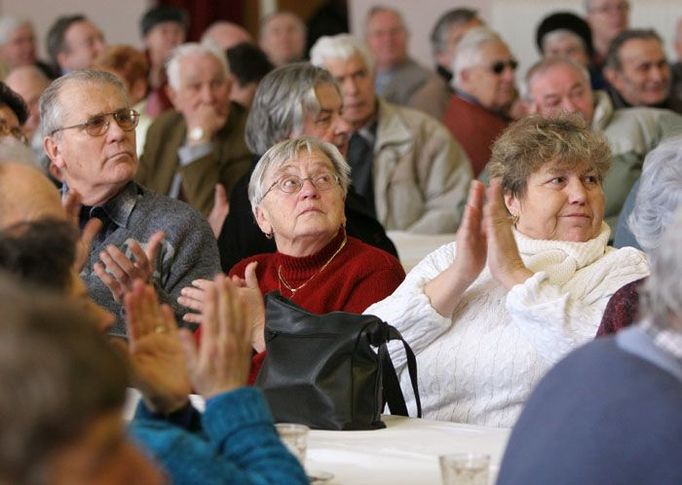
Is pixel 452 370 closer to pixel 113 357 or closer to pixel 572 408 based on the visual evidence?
pixel 572 408

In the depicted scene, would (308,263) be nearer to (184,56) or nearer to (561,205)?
(561,205)

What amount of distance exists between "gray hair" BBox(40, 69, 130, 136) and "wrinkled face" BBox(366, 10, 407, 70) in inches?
198

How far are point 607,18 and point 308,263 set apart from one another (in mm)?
5935

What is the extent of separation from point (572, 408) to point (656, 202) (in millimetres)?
1480

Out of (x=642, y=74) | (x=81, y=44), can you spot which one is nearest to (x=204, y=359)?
(x=642, y=74)

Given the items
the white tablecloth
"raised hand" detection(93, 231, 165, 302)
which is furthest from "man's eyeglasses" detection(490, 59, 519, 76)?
the white tablecloth

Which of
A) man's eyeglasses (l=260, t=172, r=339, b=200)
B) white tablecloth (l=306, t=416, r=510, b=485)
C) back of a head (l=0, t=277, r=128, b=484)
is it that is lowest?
white tablecloth (l=306, t=416, r=510, b=485)

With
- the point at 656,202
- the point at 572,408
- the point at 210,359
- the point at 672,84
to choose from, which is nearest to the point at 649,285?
the point at 572,408

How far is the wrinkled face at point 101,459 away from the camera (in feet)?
4.29

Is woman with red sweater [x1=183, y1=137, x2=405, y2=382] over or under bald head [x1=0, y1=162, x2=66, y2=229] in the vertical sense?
under

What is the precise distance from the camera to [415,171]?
254 inches

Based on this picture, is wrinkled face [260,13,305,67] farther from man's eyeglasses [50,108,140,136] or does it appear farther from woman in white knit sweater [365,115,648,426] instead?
woman in white knit sweater [365,115,648,426]

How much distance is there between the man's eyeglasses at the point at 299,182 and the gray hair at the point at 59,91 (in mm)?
610

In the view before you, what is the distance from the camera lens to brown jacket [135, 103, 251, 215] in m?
5.96
